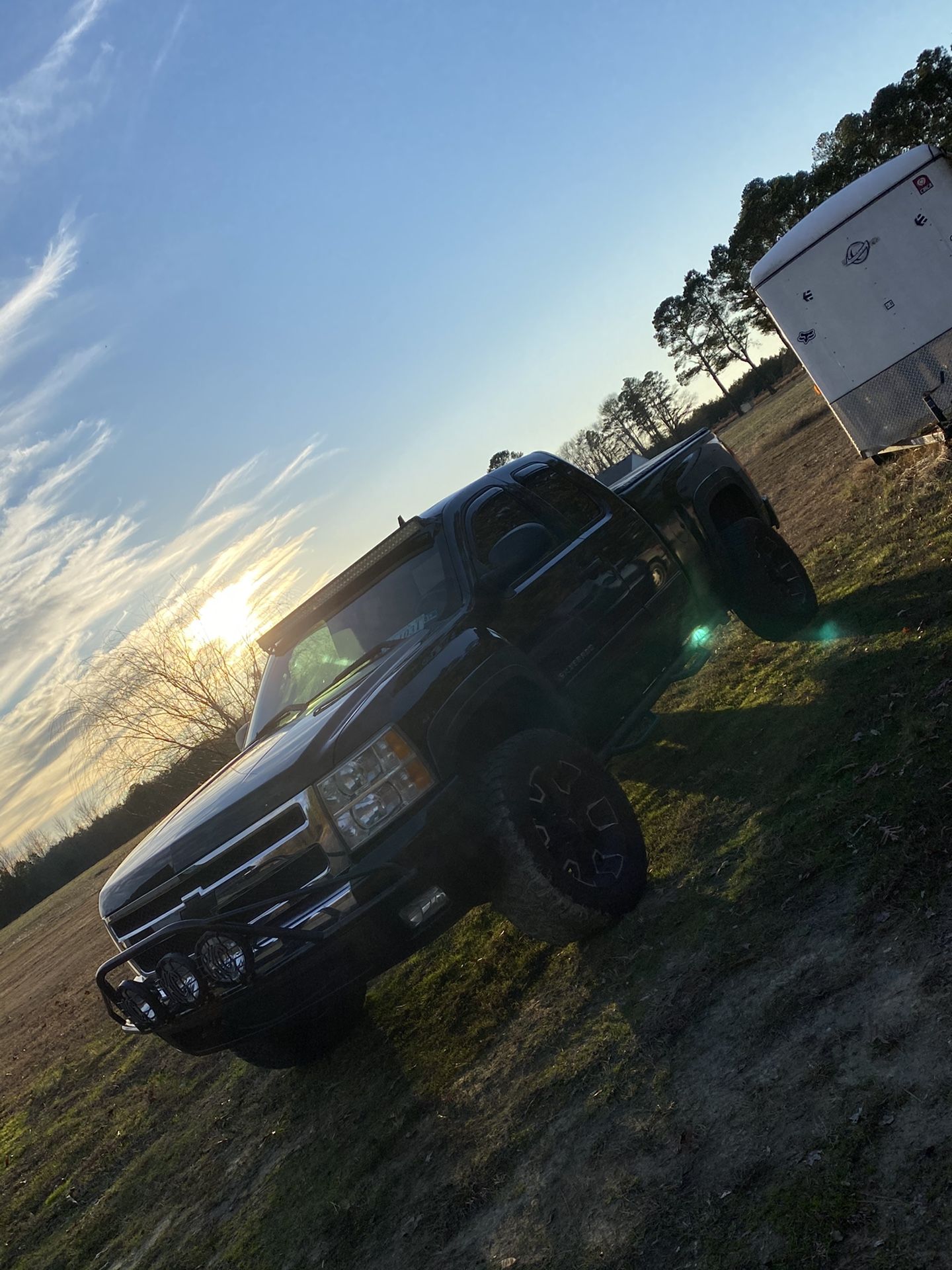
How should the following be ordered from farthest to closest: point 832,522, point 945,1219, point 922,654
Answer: point 832,522 → point 922,654 → point 945,1219

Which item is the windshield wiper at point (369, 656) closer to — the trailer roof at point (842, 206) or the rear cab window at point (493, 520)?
the rear cab window at point (493, 520)

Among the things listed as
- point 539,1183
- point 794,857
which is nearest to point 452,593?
point 794,857

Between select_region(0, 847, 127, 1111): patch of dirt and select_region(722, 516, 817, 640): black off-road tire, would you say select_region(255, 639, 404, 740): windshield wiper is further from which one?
select_region(0, 847, 127, 1111): patch of dirt

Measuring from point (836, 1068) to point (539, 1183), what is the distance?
1.05 m

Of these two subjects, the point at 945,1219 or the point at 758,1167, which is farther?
the point at 758,1167

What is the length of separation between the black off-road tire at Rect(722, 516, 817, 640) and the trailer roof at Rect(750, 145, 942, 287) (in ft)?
17.0

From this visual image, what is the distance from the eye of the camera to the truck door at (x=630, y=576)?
17.1 feet

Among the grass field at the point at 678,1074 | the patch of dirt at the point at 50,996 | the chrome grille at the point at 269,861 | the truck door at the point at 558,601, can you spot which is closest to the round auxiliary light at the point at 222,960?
the chrome grille at the point at 269,861

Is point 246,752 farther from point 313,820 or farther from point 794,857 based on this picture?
point 794,857

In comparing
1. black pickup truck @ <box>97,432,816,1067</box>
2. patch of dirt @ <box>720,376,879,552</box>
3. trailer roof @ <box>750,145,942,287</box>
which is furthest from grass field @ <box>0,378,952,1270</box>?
trailer roof @ <box>750,145,942,287</box>

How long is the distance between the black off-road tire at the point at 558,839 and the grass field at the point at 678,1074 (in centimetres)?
25

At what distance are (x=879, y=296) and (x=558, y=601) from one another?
7507 mm

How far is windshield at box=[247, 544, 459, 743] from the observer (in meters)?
4.59

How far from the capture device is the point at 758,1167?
97.7 inches
